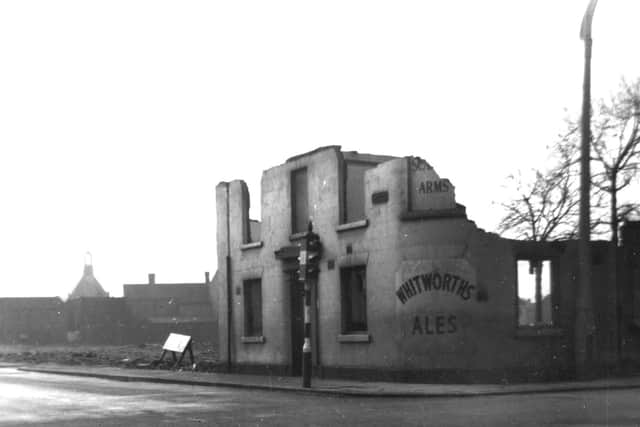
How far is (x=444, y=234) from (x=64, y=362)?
25.5m

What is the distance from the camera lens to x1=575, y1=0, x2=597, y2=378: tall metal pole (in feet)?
62.8

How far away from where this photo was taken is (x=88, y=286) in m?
122

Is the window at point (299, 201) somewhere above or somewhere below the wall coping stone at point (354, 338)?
above

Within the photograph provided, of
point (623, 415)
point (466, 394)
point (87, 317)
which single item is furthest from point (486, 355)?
point (87, 317)

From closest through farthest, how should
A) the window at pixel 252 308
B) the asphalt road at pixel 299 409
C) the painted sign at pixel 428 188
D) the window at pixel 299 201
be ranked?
the asphalt road at pixel 299 409
the painted sign at pixel 428 188
the window at pixel 299 201
the window at pixel 252 308

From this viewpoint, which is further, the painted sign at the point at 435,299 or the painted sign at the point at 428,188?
the painted sign at the point at 428,188

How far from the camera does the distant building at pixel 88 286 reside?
121188 millimetres

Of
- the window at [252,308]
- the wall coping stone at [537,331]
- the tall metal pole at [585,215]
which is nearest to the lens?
the tall metal pole at [585,215]

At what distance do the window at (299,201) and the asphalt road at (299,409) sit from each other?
6.04 metres

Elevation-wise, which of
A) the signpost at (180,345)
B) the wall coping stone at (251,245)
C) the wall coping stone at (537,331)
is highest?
the wall coping stone at (251,245)

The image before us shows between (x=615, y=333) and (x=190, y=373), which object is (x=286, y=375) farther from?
(x=615, y=333)

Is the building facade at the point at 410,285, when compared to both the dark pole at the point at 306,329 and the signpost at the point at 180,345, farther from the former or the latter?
the signpost at the point at 180,345

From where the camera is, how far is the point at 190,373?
28.5 meters

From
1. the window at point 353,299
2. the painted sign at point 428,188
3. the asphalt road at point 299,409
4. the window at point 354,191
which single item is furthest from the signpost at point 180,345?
the painted sign at point 428,188
